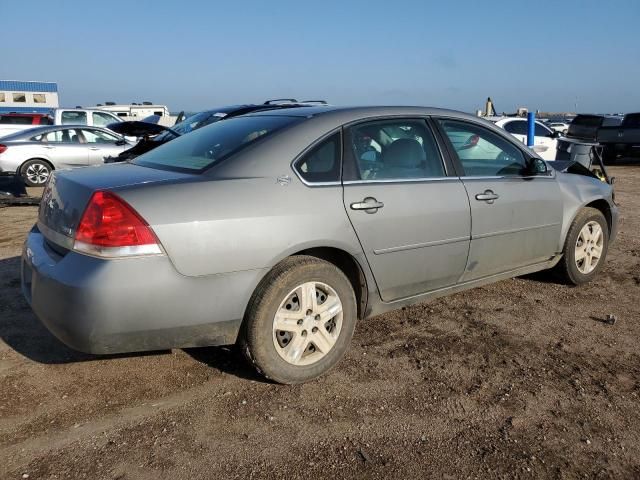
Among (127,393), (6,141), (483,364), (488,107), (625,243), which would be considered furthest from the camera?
(488,107)

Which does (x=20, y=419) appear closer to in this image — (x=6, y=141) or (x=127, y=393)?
(x=127, y=393)

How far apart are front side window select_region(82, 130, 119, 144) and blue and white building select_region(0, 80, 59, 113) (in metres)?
32.2

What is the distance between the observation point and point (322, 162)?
3.23m

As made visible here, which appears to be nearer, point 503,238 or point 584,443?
point 584,443

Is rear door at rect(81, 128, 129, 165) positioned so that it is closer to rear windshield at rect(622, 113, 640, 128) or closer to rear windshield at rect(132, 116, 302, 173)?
rear windshield at rect(132, 116, 302, 173)

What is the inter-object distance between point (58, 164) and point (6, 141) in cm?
107

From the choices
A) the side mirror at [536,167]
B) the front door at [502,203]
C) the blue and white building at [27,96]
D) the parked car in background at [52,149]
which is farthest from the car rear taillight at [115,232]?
the blue and white building at [27,96]

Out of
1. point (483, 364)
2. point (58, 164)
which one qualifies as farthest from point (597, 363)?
point (58, 164)

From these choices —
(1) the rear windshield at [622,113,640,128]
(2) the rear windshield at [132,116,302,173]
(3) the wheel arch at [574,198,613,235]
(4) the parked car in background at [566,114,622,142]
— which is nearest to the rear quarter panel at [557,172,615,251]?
(3) the wheel arch at [574,198,613,235]

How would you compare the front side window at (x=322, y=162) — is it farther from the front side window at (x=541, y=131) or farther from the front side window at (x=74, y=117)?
the front side window at (x=74, y=117)

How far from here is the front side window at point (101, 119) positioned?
18288 mm

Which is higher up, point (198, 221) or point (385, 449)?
point (198, 221)

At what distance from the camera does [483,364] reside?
3438 millimetres

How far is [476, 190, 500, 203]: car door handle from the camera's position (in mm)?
3845
